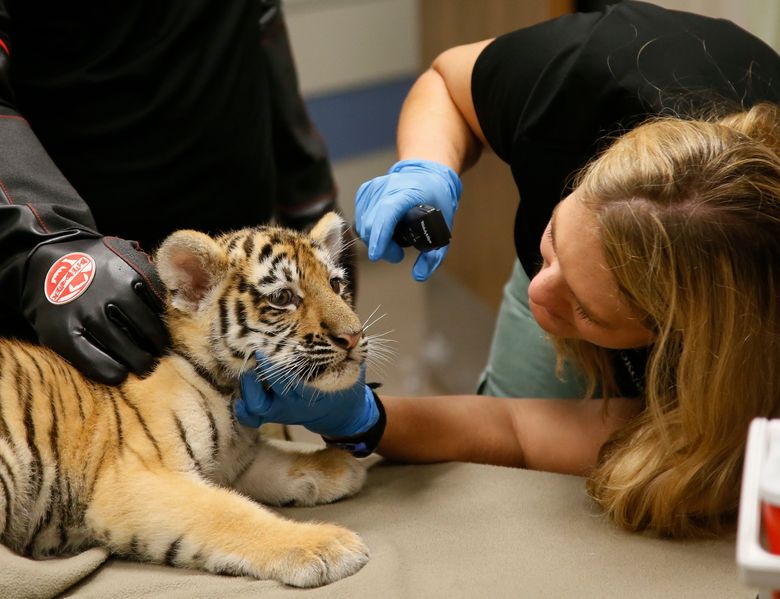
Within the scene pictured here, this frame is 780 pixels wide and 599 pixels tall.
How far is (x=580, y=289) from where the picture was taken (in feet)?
3.90

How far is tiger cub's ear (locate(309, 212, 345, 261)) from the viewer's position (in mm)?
1340

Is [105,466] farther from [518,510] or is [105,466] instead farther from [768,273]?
[768,273]

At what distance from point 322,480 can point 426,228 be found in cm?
39

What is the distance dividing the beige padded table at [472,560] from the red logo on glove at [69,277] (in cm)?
33

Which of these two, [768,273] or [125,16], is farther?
[125,16]

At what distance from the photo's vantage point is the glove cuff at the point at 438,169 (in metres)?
1.48

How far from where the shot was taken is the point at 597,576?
109cm

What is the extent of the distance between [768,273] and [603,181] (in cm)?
23

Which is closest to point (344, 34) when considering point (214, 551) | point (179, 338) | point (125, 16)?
point (125, 16)

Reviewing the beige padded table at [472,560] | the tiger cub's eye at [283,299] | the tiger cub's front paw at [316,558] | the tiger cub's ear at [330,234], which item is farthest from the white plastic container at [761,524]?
the tiger cub's ear at [330,234]

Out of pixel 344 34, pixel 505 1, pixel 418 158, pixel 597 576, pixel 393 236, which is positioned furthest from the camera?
pixel 344 34

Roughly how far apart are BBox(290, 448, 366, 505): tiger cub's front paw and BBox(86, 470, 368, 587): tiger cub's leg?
125mm

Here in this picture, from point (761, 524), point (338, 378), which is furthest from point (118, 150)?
point (761, 524)

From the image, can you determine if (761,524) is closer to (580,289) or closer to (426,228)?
(580,289)
